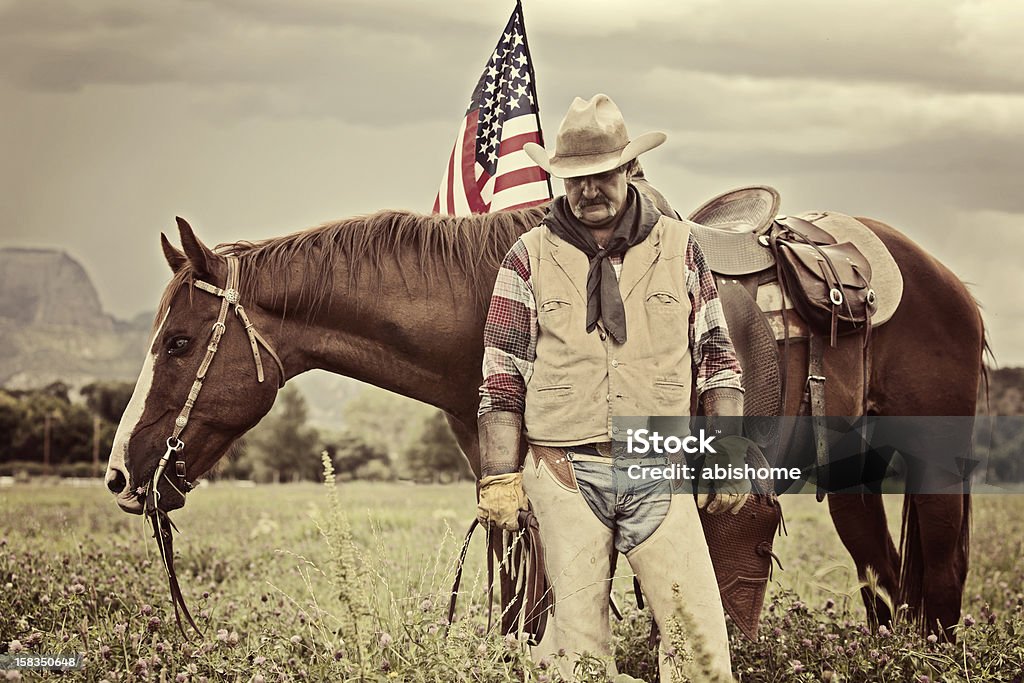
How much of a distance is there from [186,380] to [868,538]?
4.25m

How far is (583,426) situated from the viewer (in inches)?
146

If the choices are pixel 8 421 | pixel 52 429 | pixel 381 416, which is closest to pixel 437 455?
pixel 52 429

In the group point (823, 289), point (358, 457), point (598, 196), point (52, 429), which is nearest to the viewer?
point (598, 196)

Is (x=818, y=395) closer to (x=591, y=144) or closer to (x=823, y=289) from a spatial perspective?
(x=823, y=289)

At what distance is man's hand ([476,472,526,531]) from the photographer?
3.68m

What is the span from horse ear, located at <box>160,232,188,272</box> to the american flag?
92.8 inches

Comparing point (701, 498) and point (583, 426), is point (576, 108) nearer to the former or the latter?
point (583, 426)

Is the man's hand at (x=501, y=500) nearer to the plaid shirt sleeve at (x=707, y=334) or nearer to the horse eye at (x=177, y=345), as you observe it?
the plaid shirt sleeve at (x=707, y=334)

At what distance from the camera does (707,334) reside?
389 centimetres

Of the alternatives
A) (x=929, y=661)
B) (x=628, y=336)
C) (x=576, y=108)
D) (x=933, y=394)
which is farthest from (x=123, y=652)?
(x=933, y=394)

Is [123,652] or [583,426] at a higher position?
[583,426]

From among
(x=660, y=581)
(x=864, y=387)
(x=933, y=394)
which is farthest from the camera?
(x=933, y=394)

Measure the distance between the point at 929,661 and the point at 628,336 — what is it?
232 cm

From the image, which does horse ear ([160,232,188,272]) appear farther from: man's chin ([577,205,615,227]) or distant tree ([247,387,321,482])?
distant tree ([247,387,321,482])
